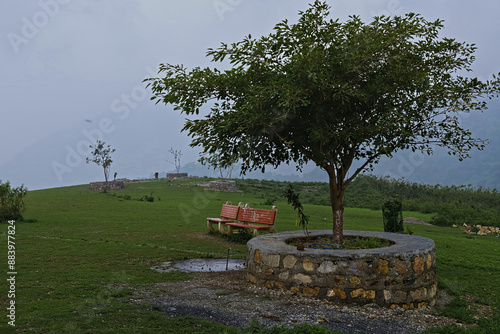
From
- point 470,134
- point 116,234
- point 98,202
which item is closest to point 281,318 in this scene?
point 470,134

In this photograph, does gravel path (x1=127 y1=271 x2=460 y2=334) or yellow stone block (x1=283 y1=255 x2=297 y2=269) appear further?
yellow stone block (x1=283 y1=255 x2=297 y2=269)

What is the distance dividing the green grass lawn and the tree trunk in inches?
83.8

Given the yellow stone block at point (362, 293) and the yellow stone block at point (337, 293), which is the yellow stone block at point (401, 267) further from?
the yellow stone block at point (337, 293)

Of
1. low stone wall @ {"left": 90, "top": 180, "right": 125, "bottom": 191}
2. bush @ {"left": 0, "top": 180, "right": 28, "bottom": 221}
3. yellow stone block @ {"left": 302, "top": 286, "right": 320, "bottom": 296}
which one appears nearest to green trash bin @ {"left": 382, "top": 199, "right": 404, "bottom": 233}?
yellow stone block @ {"left": 302, "top": 286, "right": 320, "bottom": 296}

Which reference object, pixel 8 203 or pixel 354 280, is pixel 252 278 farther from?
pixel 8 203

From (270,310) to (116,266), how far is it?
14.1 feet

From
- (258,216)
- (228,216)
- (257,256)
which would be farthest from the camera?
(228,216)

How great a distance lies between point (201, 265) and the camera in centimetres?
1017

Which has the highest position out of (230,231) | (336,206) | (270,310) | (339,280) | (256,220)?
(336,206)

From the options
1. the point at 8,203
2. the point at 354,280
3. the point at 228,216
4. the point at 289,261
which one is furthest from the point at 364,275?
the point at 8,203

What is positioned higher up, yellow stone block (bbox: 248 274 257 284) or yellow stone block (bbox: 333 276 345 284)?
yellow stone block (bbox: 333 276 345 284)

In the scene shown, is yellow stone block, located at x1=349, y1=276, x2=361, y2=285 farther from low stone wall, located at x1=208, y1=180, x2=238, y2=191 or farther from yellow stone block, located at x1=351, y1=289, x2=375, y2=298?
low stone wall, located at x1=208, y1=180, x2=238, y2=191

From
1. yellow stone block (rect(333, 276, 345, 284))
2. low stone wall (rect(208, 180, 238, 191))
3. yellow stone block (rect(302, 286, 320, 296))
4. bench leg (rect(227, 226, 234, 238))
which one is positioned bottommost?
yellow stone block (rect(302, 286, 320, 296))

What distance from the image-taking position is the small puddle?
31.5 feet
